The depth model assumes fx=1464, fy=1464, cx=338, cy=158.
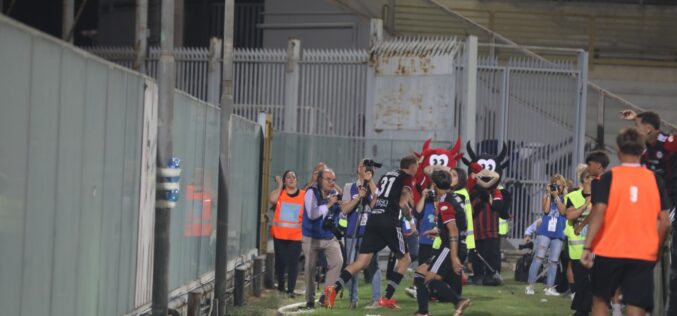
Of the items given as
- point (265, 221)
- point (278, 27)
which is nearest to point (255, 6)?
point (278, 27)

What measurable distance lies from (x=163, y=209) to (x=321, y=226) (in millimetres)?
6613

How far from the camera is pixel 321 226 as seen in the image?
18.5 meters

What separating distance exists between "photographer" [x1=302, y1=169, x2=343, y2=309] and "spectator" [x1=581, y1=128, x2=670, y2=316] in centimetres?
723

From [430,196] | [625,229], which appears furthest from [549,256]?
[625,229]

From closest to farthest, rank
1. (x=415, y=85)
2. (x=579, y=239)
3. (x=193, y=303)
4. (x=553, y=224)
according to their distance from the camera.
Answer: (x=193, y=303) → (x=579, y=239) → (x=553, y=224) → (x=415, y=85)

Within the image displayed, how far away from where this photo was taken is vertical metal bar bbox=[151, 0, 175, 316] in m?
11.9

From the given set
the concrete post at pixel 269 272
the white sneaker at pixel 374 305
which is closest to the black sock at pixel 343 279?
the white sneaker at pixel 374 305

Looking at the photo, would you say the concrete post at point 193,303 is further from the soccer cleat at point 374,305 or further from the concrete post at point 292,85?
the concrete post at point 292,85

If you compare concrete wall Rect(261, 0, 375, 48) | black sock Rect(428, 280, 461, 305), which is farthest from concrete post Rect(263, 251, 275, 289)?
concrete wall Rect(261, 0, 375, 48)

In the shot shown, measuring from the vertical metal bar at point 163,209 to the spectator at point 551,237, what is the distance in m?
9.36

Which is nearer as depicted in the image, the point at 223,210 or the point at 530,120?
the point at 223,210

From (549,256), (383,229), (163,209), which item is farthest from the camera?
(549,256)

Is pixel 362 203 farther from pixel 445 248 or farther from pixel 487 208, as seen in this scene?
pixel 487 208

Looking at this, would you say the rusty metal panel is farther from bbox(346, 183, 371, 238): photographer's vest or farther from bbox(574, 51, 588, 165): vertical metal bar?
bbox(346, 183, 371, 238): photographer's vest
